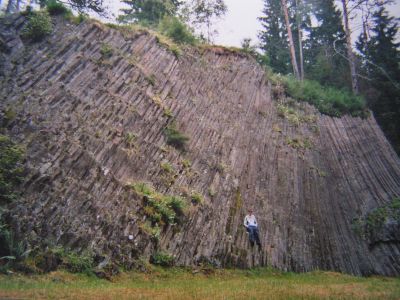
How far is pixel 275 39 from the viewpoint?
1389 inches

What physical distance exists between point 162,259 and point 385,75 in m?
23.4

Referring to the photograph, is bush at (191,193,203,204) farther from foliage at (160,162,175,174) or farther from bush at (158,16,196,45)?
bush at (158,16,196,45)

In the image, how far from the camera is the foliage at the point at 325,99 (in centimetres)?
2341

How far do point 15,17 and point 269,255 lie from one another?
1330cm

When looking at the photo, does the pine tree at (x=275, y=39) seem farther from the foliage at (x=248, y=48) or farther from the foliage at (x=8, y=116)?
the foliage at (x=8, y=116)

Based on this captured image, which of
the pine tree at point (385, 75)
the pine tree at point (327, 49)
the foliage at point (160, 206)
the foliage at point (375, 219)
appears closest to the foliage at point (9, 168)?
the foliage at point (160, 206)

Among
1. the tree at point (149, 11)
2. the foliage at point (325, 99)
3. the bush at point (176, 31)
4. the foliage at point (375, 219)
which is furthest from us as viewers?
the tree at point (149, 11)

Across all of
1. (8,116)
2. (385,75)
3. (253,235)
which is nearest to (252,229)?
(253,235)

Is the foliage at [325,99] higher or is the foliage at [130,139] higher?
the foliage at [325,99]

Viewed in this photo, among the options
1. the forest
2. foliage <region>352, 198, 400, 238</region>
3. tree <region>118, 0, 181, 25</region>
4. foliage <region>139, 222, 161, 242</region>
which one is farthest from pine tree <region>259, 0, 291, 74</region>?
foliage <region>139, 222, 161, 242</region>

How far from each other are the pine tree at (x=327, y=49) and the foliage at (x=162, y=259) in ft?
82.5

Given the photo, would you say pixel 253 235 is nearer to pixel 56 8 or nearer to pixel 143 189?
pixel 143 189

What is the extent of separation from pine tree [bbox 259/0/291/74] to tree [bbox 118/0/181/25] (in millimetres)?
10981

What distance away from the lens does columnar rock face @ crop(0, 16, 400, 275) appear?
33.4 feet
